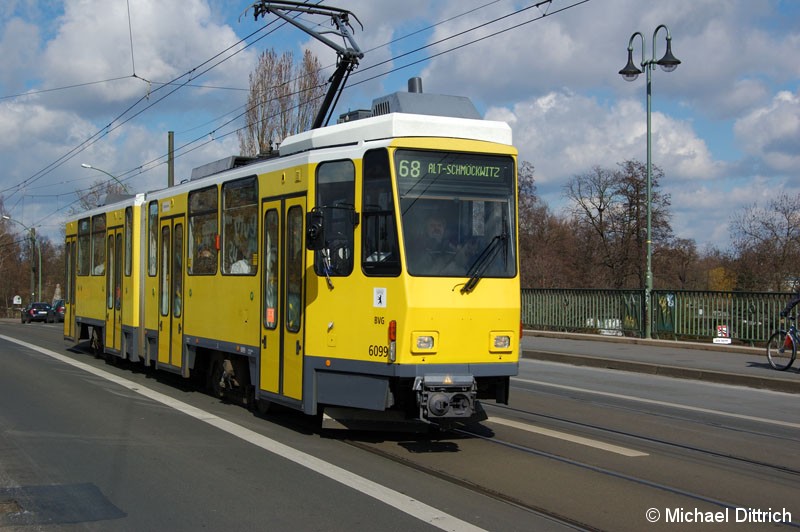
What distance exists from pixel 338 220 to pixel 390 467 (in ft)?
8.46

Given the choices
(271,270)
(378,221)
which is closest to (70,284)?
(271,270)

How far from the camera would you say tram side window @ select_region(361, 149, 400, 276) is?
8148 millimetres

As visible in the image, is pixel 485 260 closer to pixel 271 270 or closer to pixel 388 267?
pixel 388 267

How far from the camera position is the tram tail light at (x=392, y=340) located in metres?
7.98

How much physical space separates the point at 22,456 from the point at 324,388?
10.1 ft

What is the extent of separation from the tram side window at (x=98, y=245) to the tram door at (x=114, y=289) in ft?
1.24

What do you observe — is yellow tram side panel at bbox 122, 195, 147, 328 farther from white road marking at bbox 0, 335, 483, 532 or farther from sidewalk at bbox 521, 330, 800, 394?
sidewalk at bbox 521, 330, 800, 394

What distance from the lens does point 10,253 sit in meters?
89.9

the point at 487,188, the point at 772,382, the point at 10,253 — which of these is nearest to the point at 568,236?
the point at 772,382

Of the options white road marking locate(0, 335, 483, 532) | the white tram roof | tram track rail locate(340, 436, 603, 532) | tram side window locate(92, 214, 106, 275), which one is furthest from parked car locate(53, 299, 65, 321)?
tram track rail locate(340, 436, 603, 532)

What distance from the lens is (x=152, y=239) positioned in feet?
46.4

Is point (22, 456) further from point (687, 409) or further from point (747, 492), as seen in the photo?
point (687, 409)

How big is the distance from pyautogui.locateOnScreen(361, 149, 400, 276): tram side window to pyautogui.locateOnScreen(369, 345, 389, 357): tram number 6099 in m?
0.73

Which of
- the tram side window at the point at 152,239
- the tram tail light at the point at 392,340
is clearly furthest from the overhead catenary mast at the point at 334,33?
the tram tail light at the point at 392,340
